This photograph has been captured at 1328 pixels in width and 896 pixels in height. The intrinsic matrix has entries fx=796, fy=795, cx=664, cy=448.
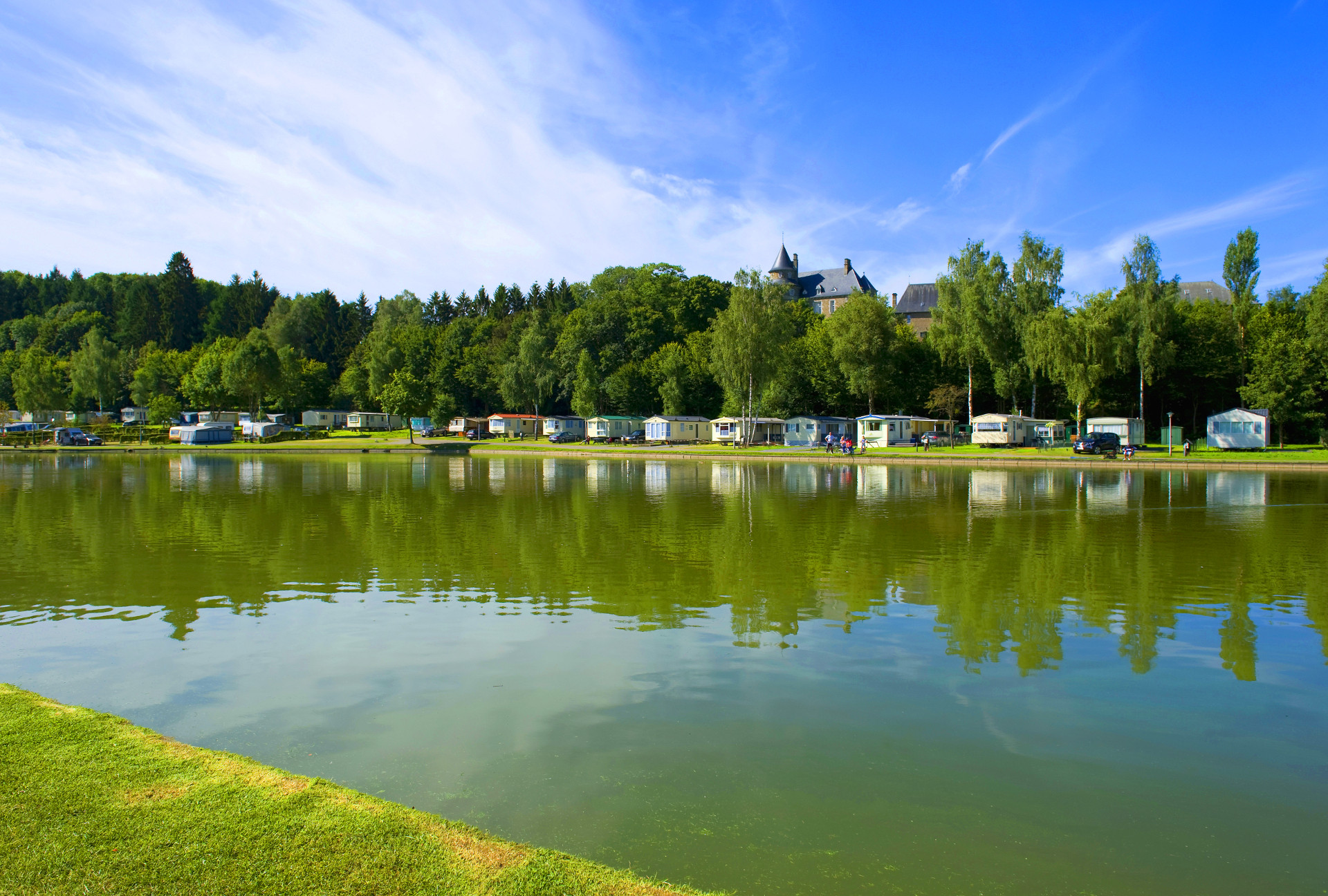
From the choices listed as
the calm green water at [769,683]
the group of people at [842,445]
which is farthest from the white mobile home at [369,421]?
the calm green water at [769,683]

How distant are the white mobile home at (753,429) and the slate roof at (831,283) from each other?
48032 mm

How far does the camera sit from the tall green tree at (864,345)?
69875mm

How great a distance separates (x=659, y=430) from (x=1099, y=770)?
229ft

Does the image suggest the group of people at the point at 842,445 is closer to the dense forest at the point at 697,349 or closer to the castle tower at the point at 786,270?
the dense forest at the point at 697,349

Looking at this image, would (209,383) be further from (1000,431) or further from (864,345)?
(1000,431)

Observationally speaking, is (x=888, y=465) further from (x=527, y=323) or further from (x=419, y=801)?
(x=527, y=323)

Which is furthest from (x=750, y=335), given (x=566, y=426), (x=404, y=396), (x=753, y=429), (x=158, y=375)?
(x=158, y=375)

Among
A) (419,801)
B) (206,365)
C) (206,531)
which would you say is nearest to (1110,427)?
(206,531)

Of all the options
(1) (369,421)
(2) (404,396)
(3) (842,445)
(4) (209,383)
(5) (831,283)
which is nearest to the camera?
(3) (842,445)

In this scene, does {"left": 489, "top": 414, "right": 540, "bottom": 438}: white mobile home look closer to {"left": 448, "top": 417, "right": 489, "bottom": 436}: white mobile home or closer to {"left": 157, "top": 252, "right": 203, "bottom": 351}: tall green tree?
{"left": 448, "top": 417, "right": 489, "bottom": 436}: white mobile home

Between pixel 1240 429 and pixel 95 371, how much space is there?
116m

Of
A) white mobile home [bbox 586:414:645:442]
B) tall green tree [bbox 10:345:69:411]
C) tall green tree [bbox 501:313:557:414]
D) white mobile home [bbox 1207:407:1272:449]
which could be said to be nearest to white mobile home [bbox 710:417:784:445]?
white mobile home [bbox 586:414:645:442]

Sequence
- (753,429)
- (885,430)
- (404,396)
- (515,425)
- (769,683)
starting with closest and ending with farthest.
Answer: (769,683)
(885,430)
(753,429)
(404,396)
(515,425)

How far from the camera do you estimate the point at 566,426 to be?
270 feet
